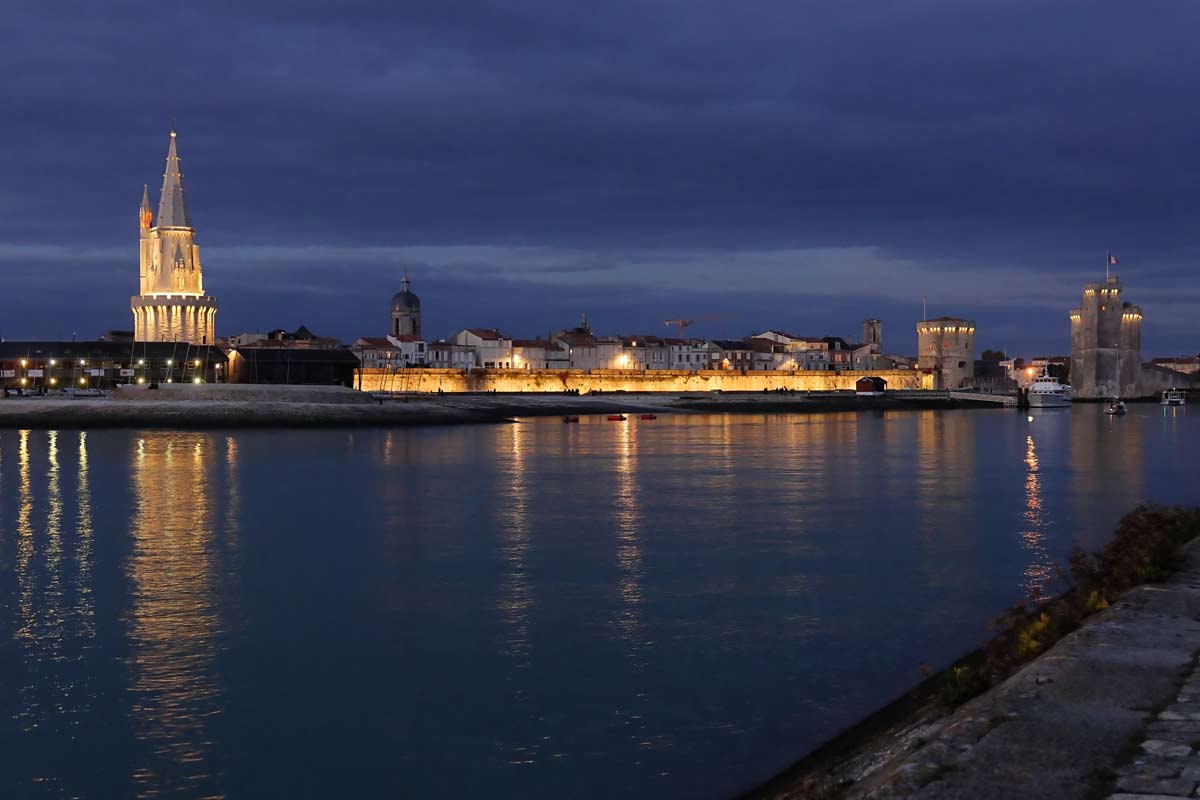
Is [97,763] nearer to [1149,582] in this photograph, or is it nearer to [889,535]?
[1149,582]

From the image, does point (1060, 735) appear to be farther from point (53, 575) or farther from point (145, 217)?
point (145, 217)

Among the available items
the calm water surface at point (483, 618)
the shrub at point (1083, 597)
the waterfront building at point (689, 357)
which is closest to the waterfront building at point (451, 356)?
the waterfront building at point (689, 357)

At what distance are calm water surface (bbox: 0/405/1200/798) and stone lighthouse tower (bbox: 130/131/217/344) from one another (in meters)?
64.0

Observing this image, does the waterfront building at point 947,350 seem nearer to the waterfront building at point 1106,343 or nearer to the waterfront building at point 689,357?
the waterfront building at point 1106,343

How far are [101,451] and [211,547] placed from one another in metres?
28.2

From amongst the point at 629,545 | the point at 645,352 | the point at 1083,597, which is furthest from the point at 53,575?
A: the point at 645,352

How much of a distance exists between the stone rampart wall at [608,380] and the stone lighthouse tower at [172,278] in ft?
49.6

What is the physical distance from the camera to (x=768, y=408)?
97.4 meters

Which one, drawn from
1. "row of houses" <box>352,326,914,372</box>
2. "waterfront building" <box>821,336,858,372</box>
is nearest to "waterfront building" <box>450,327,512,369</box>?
"row of houses" <box>352,326,914,372</box>

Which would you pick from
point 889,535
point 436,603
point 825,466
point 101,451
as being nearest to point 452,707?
point 436,603

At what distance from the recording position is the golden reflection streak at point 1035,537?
16484mm

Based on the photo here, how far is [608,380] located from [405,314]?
3595 centimetres

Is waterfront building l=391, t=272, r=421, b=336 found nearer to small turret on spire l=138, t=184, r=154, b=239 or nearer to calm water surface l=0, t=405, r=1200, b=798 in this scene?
small turret on spire l=138, t=184, r=154, b=239

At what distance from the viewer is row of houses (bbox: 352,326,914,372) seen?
11981 cm
